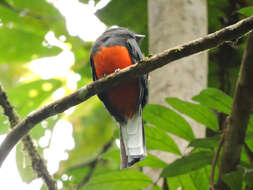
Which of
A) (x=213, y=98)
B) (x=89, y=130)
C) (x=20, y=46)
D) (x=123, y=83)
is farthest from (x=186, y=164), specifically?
(x=89, y=130)

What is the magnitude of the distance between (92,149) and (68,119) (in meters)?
0.54

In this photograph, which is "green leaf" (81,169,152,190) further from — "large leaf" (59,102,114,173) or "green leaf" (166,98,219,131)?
"large leaf" (59,102,114,173)

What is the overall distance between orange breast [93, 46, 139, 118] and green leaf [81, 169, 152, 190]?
2.56ft

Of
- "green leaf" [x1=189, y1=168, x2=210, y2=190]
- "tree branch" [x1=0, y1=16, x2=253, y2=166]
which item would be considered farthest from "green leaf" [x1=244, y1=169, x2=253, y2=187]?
"tree branch" [x1=0, y1=16, x2=253, y2=166]

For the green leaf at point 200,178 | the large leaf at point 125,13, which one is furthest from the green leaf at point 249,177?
the large leaf at point 125,13

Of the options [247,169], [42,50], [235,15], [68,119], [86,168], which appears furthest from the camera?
[68,119]

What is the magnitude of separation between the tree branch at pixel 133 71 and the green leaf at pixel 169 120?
0.43 metres

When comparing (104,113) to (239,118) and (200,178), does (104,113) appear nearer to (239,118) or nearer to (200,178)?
(200,178)

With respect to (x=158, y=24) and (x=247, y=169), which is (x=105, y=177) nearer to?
Answer: (x=247, y=169)

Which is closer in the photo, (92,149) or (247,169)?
(247,169)

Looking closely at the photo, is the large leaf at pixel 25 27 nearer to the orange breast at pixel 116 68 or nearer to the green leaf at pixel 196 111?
the orange breast at pixel 116 68

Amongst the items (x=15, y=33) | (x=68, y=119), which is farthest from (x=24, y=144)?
(x=68, y=119)

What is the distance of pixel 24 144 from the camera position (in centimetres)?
280

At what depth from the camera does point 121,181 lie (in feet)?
8.87
